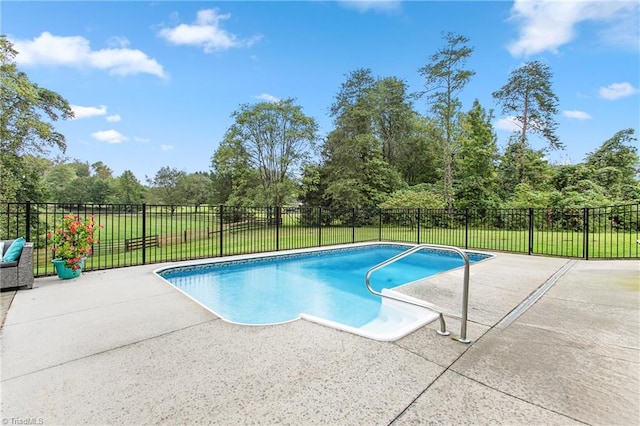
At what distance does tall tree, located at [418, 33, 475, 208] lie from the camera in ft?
51.3

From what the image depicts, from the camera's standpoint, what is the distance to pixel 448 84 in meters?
16.2

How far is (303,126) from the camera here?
1903 cm

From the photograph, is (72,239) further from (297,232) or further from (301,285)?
(297,232)

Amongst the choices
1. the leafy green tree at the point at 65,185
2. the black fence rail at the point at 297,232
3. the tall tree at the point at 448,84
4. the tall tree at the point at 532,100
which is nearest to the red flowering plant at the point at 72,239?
the black fence rail at the point at 297,232

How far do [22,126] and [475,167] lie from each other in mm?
22380

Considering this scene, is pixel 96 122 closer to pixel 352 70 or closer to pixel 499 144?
pixel 352 70

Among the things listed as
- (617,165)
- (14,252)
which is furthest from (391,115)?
(14,252)

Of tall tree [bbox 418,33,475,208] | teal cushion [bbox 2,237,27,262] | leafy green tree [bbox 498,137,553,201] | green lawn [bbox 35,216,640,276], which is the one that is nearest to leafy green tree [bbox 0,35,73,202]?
green lawn [bbox 35,216,640,276]

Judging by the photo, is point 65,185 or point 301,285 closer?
point 301,285

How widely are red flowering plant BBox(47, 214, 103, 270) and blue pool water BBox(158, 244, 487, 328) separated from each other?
4.40 ft

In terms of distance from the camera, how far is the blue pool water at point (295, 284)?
482cm

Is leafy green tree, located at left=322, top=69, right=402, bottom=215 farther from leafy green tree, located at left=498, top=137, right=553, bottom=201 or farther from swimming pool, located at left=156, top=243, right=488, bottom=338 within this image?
swimming pool, located at left=156, top=243, right=488, bottom=338

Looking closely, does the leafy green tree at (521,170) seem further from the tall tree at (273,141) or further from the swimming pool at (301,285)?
the tall tree at (273,141)

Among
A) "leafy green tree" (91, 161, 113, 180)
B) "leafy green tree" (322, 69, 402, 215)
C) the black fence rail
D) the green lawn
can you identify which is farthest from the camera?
"leafy green tree" (91, 161, 113, 180)
